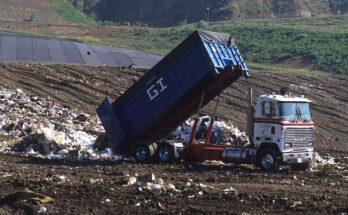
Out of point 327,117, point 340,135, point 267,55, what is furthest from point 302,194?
point 267,55

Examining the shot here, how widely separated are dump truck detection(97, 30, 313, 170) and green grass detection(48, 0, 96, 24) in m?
70.6

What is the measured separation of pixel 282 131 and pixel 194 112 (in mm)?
3169

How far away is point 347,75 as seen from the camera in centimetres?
5091

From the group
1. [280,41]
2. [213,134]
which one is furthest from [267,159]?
[280,41]

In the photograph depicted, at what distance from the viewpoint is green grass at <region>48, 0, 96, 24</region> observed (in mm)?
92875

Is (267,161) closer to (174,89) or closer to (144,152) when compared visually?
(174,89)

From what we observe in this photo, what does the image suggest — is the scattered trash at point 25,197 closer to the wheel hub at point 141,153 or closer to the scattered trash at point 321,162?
the wheel hub at point 141,153

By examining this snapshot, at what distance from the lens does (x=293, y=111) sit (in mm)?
19844

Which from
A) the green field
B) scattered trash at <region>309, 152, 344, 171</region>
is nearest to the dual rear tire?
scattered trash at <region>309, 152, 344, 171</region>

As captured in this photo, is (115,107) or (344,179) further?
(115,107)

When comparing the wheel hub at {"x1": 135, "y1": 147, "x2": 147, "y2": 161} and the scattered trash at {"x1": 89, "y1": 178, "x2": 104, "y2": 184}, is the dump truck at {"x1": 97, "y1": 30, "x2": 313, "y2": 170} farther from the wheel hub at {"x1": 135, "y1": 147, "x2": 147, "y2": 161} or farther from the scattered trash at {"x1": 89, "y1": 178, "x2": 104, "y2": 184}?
the scattered trash at {"x1": 89, "y1": 178, "x2": 104, "y2": 184}

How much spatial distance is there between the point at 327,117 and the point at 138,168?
18522 mm

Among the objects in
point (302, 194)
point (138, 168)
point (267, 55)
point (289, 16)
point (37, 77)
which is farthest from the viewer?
point (289, 16)

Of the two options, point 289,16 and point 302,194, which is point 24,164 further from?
point 289,16
